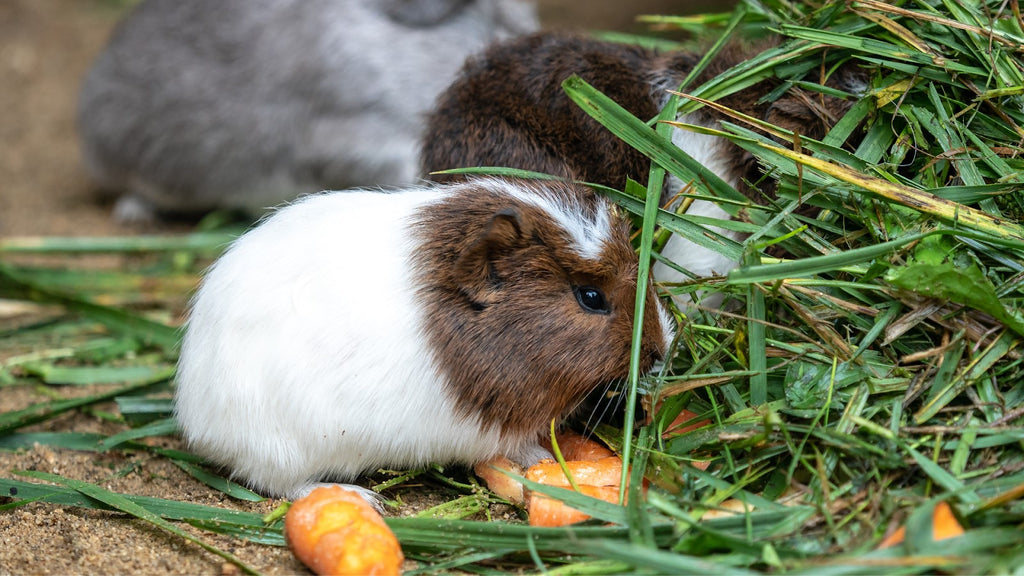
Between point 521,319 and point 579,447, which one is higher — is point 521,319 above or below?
above

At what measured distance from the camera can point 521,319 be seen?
293 centimetres

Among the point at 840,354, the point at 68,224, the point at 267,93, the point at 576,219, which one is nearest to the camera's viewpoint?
the point at 840,354

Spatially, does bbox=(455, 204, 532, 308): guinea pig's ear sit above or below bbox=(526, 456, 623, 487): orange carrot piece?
above

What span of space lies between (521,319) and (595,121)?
0.95 meters

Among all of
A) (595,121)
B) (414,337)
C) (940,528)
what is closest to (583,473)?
(414,337)

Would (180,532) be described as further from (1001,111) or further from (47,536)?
(1001,111)

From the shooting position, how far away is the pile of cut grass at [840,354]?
247 cm

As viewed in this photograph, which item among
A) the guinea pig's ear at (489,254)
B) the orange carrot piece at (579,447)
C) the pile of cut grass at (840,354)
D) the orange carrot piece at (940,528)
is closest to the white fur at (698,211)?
the pile of cut grass at (840,354)

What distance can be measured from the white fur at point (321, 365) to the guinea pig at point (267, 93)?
2787 mm

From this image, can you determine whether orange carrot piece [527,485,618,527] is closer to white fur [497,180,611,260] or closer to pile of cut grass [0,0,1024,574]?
pile of cut grass [0,0,1024,574]

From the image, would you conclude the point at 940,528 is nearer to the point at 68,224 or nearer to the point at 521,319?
the point at 521,319

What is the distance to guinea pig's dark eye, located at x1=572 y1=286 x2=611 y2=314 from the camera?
300 cm

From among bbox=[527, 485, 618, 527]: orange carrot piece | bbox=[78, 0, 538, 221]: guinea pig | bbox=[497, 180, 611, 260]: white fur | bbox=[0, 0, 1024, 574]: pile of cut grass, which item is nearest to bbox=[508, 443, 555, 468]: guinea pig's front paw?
bbox=[0, 0, 1024, 574]: pile of cut grass

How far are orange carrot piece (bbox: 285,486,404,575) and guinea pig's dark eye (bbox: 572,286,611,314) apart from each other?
0.90 meters
